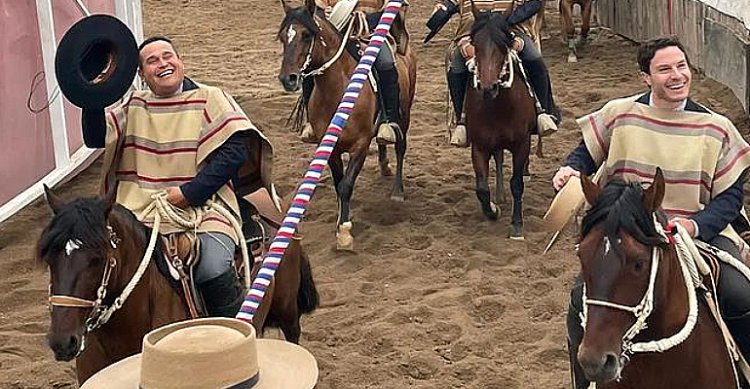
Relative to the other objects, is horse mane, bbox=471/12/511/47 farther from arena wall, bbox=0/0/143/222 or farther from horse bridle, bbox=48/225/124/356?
horse bridle, bbox=48/225/124/356

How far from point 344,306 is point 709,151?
3118 millimetres

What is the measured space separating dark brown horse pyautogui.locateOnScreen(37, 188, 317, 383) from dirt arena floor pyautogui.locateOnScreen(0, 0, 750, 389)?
1.67 meters

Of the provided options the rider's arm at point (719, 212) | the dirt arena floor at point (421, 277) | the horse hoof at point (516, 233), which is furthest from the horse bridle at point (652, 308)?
the horse hoof at point (516, 233)

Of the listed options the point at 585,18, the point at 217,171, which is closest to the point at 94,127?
the point at 217,171

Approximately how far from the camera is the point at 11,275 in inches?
278

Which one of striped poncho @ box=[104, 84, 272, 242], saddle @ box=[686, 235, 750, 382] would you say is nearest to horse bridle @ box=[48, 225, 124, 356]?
striped poncho @ box=[104, 84, 272, 242]

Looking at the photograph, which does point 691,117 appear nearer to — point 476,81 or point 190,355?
point 190,355

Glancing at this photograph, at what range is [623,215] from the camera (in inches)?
118

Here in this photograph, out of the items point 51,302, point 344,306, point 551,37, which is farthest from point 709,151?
point 551,37

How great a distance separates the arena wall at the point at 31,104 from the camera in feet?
26.5

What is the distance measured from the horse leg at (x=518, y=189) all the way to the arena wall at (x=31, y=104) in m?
3.72

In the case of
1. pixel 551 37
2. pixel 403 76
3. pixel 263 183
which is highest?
pixel 263 183

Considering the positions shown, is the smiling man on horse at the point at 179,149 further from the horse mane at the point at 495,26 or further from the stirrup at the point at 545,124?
the stirrup at the point at 545,124

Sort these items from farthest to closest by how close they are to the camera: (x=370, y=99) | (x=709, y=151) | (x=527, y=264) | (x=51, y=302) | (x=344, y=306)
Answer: (x=370, y=99) < (x=527, y=264) < (x=344, y=306) < (x=709, y=151) < (x=51, y=302)
